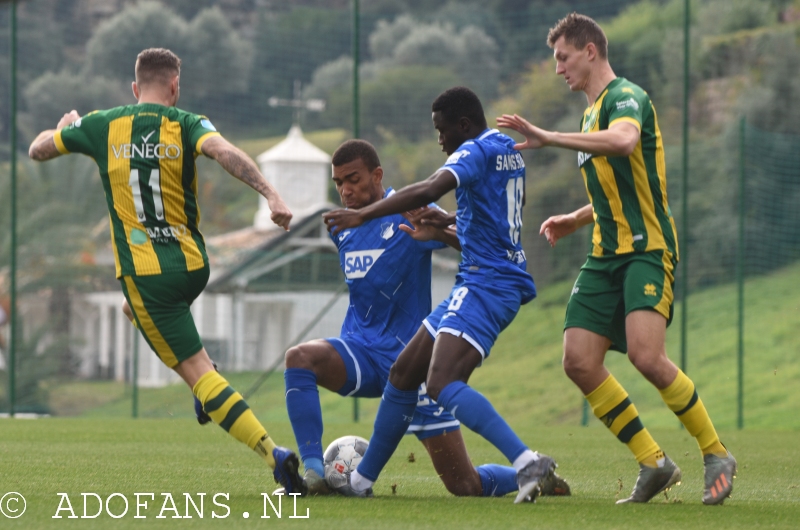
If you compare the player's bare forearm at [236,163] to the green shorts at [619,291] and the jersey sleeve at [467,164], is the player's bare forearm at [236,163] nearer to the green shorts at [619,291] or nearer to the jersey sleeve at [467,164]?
the jersey sleeve at [467,164]

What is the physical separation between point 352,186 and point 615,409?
1.79m

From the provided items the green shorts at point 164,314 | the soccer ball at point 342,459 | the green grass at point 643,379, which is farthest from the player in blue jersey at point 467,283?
the green grass at point 643,379

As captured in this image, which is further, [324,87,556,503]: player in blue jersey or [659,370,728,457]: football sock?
[659,370,728,457]: football sock

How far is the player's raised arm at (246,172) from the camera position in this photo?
5348 millimetres

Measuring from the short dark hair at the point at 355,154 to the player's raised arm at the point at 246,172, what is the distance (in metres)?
0.81

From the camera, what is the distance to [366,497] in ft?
19.0

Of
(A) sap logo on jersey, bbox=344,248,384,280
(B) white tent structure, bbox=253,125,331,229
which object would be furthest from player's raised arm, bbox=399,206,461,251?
(B) white tent structure, bbox=253,125,331,229

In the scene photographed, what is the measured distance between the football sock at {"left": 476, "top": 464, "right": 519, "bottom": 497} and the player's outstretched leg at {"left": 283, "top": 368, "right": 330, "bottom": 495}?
842 millimetres

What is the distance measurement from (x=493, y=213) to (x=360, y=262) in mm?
1103

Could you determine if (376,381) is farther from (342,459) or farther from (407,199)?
(407,199)

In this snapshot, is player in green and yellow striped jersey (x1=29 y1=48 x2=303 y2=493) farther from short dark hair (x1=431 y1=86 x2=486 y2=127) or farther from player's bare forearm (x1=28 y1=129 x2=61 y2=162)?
short dark hair (x1=431 y1=86 x2=486 y2=127)

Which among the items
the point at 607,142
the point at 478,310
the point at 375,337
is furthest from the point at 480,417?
the point at 607,142

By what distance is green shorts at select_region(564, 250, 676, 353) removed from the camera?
5.61m

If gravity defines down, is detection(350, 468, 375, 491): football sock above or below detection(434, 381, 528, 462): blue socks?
below
